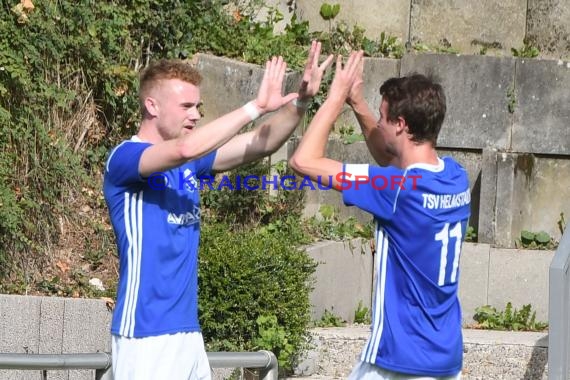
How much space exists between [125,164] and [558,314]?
279 cm

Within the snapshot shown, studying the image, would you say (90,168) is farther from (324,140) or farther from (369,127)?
(324,140)

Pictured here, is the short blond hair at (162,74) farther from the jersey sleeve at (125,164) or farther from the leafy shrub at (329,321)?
the leafy shrub at (329,321)

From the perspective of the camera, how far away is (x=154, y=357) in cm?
488

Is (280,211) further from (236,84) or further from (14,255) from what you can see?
(14,255)

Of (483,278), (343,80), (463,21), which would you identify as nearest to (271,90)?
(343,80)

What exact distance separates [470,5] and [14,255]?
12.9ft

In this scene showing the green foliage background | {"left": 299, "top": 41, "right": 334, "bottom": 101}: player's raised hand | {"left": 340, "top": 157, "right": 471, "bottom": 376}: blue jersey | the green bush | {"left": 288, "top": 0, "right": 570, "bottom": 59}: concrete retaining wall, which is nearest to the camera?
{"left": 340, "top": 157, "right": 471, "bottom": 376}: blue jersey

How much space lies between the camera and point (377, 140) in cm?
520

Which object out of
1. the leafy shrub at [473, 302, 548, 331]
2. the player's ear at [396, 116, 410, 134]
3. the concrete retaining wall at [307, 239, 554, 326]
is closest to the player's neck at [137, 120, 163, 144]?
the player's ear at [396, 116, 410, 134]

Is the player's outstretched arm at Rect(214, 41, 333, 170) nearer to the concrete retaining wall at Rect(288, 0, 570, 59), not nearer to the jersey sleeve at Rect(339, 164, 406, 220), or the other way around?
the jersey sleeve at Rect(339, 164, 406, 220)

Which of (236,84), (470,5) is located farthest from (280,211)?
(470,5)

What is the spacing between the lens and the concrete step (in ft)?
24.4

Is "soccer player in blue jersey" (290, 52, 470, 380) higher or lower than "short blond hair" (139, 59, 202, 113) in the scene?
lower

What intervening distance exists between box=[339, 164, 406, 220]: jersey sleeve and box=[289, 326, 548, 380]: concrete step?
2.95 m
